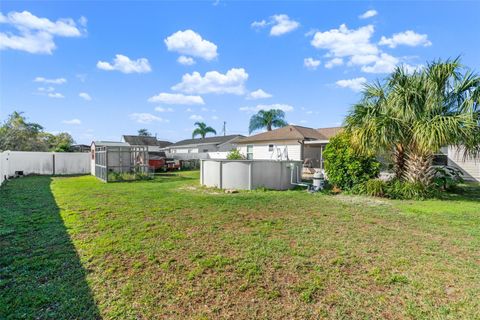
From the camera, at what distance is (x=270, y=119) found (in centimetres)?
3450

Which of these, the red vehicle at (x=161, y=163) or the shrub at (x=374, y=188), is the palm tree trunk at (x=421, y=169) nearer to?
the shrub at (x=374, y=188)

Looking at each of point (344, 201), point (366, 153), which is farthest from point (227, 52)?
point (344, 201)

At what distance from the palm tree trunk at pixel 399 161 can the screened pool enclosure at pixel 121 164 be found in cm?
1240

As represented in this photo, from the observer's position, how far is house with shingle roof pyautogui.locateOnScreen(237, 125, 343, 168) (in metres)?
17.7

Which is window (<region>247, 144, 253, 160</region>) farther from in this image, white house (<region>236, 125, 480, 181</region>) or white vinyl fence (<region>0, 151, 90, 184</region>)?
white vinyl fence (<region>0, 151, 90, 184</region>)

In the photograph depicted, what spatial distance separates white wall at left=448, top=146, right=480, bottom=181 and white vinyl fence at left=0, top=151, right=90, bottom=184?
22778mm

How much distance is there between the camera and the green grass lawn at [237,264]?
2447 mm

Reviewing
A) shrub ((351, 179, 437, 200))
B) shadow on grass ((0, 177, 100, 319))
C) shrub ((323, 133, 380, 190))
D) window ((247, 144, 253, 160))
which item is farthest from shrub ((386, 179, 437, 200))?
window ((247, 144, 253, 160))

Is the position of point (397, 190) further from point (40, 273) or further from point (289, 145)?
point (289, 145)

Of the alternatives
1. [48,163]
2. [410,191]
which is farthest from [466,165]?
[48,163]

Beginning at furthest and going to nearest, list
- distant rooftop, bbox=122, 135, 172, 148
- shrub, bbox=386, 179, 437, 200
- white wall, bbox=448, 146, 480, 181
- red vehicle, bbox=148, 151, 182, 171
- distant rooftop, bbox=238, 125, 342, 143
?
distant rooftop, bbox=122, 135, 172, 148 < red vehicle, bbox=148, 151, 182, 171 < distant rooftop, bbox=238, 125, 342, 143 < white wall, bbox=448, 146, 480, 181 < shrub, bbox=386, 179, 437, 200

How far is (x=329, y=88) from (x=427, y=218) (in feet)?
42.3

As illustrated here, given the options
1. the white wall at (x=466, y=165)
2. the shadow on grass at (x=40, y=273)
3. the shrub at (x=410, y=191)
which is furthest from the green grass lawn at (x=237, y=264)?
the white wall at (x=466, y=165)

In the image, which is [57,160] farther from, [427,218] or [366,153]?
[427,218]
